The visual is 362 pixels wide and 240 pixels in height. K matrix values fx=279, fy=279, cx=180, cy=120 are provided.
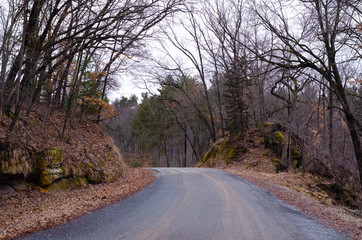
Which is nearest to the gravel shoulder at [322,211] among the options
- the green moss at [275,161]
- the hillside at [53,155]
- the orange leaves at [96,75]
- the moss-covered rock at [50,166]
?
the green moss at [275,161]

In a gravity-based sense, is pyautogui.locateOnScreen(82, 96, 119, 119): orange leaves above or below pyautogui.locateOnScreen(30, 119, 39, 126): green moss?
above

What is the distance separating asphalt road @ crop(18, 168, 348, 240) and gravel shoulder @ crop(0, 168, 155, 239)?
15.2 inches

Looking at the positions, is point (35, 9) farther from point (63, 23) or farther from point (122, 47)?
point (122, 47)

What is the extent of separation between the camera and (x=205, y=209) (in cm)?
750

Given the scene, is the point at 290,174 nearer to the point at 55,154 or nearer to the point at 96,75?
the point at 96,75

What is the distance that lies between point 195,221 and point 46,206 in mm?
4253

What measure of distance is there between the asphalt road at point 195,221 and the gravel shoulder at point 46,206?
385 mm

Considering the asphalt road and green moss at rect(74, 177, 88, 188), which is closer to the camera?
the asphalt road

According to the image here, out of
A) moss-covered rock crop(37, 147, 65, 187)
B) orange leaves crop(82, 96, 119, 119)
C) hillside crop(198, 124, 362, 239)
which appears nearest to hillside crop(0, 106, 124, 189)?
moss-covered rock crop(37, 147, 65, 187)

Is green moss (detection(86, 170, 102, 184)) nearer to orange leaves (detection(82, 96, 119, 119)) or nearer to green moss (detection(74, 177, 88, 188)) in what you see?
green moss (detection(74, 177, 88, 188))

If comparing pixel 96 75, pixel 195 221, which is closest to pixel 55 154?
pixel 195 221

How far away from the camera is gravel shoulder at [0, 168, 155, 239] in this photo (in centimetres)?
567

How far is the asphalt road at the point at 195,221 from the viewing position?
210 inches

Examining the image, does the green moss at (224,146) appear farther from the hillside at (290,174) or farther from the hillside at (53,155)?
the hillside at (53,155)
